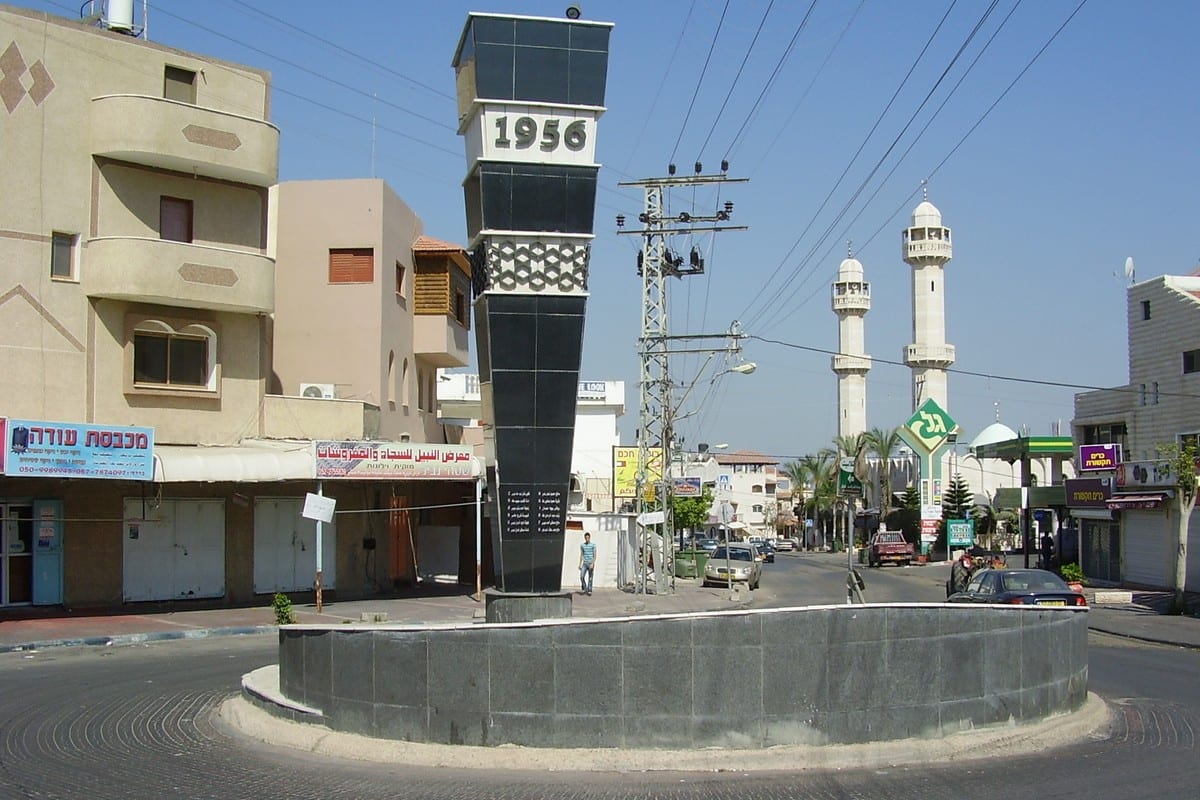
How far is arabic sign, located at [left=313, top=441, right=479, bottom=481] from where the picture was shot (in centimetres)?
2905

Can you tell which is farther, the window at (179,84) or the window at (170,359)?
the window at (179,84)

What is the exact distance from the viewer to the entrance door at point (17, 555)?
26641mm

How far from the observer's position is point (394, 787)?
10484 mm

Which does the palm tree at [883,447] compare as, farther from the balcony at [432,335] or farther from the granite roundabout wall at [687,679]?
the granite roundabout wall at [687,679]

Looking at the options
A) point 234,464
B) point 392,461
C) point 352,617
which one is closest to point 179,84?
point 234,464

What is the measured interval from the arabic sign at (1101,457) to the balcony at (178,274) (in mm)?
29183

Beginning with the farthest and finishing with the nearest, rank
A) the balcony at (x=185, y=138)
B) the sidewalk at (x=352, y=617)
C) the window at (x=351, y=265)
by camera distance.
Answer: the window at (x=351, y=265), the balcony at (x=185, y=138), the sidewalk at (x=352, y=617)

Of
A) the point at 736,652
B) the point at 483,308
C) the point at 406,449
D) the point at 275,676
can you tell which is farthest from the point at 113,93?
the point at 736,652

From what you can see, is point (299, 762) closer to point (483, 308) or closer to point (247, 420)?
point (483, 308)

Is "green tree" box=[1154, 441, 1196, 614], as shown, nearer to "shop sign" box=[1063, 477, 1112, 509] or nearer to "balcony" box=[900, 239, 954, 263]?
"shop sign" box=[1063, 477, 1112, 509]

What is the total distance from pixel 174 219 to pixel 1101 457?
31.9 m

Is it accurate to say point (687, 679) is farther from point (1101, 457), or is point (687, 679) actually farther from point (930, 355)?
point (930, 355)

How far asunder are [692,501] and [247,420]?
121 ft

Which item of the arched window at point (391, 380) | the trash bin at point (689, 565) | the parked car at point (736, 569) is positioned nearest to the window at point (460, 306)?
the arched window at point (391, 380)
